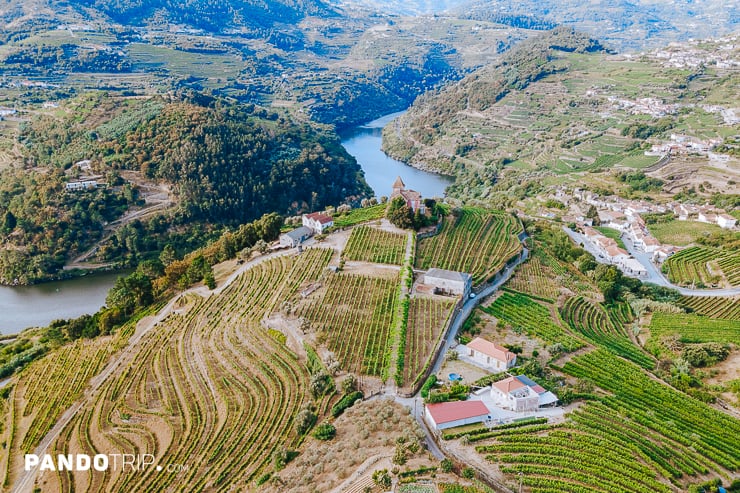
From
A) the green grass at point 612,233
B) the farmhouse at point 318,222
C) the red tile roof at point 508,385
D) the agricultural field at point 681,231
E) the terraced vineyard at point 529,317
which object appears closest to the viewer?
the red tile roof at point 508,385

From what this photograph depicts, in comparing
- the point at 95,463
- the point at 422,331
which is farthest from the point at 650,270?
the point at 95,463

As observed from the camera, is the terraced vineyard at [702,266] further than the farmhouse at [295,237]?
No

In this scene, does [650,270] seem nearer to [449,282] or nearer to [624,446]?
[449,282]

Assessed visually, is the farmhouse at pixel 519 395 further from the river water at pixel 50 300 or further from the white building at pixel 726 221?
the white building at pixel 726 221

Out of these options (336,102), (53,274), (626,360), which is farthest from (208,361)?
(336,102)

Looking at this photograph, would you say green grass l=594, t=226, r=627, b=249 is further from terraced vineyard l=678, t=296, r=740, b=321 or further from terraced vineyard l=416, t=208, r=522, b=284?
terraced vineyard l=416, t=208, r=522, b=284

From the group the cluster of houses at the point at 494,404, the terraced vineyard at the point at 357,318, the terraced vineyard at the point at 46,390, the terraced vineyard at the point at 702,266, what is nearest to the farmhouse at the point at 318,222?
the terraced vineyard at the point at 357,318

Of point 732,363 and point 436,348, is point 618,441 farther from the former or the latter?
point 732,363
